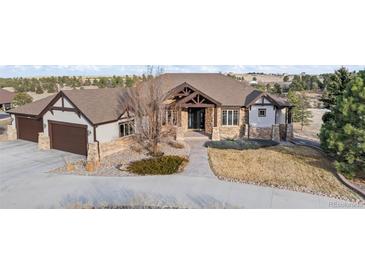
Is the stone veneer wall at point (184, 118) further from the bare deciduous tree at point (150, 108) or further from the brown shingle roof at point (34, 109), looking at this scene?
the brown shingle roof at point (34, 109)

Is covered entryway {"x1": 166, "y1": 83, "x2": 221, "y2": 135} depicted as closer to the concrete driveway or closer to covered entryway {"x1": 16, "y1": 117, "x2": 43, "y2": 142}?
the concrete driveway

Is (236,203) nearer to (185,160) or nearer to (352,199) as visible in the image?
(352,199)

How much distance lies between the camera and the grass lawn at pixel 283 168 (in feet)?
48.3

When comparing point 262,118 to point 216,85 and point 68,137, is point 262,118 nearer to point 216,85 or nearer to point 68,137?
point 216,85

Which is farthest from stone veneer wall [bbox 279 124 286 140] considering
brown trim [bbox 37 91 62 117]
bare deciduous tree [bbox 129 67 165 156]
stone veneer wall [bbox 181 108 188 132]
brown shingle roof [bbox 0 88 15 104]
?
brown shingle roof [bbox 0 88 15 104]

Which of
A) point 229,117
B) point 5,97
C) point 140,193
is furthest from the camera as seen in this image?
point 5,97

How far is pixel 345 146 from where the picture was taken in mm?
15547

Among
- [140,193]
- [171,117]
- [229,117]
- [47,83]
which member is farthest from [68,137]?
[47,83]

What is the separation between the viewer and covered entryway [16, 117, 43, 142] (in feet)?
77.2

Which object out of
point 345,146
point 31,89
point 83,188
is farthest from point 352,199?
point 31,89

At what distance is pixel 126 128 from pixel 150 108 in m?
3.01

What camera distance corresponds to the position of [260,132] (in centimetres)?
2559

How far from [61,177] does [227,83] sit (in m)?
18.4

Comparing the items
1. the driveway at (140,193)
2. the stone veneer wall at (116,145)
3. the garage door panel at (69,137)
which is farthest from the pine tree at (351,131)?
the garage door panel at (69,137)
